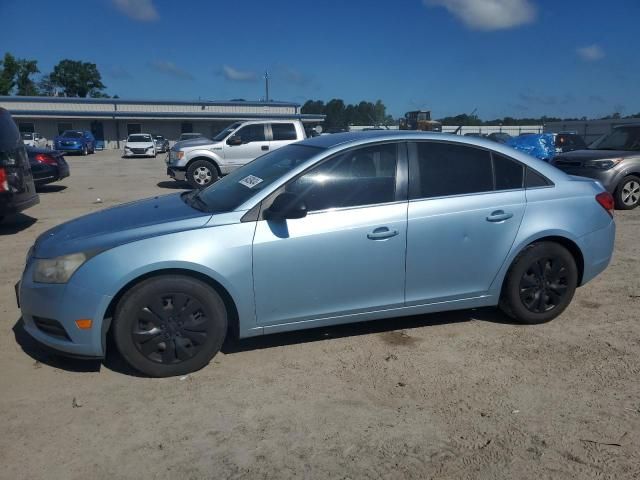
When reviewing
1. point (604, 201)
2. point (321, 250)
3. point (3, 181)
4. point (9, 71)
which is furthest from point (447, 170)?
point (9, 71)

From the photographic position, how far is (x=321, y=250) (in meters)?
3.78

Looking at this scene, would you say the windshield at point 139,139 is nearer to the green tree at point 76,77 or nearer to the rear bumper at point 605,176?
the rear bumper at point 605,176

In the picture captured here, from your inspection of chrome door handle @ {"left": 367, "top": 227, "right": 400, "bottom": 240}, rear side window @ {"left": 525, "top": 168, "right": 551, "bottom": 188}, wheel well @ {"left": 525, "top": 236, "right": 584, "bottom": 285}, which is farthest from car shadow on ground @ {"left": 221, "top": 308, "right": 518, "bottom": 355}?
rear side window @ {"left": 525, "top": 168, "right": 551, "bottom": 188}

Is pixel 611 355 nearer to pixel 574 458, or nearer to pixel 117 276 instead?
pixel 574 458

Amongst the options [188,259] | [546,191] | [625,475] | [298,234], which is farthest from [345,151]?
[625,475]

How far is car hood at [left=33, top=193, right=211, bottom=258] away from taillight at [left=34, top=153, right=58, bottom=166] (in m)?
10.5

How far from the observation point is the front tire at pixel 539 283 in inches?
172

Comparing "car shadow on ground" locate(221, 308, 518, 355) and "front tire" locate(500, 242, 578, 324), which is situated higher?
"front tire" locate(500, 242, 578, 324)

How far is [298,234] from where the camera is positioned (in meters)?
3.74

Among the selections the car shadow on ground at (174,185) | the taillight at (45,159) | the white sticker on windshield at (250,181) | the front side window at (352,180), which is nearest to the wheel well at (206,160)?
the car shadow on ground at (174,185)

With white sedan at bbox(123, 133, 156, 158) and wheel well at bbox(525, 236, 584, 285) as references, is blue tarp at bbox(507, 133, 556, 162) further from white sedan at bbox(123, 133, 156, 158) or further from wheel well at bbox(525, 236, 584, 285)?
white sedan at bbox(123, 133, 156, 158)

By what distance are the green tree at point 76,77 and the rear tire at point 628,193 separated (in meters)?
102

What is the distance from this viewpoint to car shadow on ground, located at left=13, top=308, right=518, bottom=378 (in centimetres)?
384

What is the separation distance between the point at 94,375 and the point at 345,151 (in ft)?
7.86
